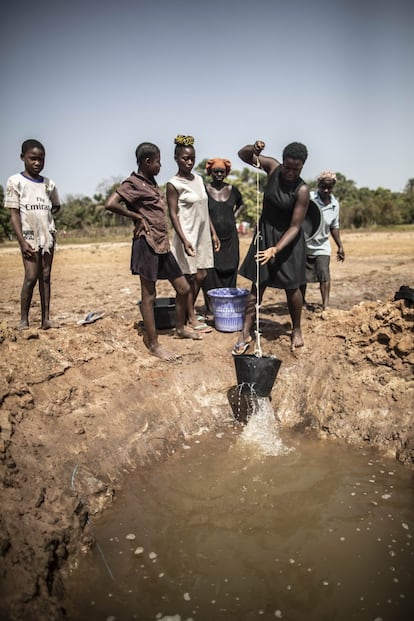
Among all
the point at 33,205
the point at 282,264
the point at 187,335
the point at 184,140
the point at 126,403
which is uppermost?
the point at 184,140

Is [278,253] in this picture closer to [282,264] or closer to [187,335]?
[282,264]

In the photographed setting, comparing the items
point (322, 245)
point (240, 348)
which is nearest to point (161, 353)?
point (240, 348)

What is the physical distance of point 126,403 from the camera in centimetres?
386

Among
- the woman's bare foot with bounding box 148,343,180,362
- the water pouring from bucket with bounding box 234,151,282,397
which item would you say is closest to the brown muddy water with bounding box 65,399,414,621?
the water pouring from bucket with bounding box 234,151,282,397

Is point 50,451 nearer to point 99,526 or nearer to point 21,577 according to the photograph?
point 99,526

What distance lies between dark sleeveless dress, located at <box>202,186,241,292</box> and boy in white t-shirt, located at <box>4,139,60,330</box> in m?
1.77

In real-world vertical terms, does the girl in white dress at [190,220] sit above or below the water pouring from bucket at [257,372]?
above

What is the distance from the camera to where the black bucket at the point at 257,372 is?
357 cm

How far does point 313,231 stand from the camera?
5078 millimetres

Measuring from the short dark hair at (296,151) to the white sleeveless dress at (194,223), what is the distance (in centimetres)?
113

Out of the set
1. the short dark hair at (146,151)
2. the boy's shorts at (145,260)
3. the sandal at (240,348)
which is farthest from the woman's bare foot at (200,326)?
the short dark hair at (146,151)

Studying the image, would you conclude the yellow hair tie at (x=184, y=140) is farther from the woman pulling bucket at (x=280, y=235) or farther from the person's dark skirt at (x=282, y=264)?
the person's dark skirt at (x=282, y=264)

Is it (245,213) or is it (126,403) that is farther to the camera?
(245,213)

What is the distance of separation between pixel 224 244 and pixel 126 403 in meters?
2.27
